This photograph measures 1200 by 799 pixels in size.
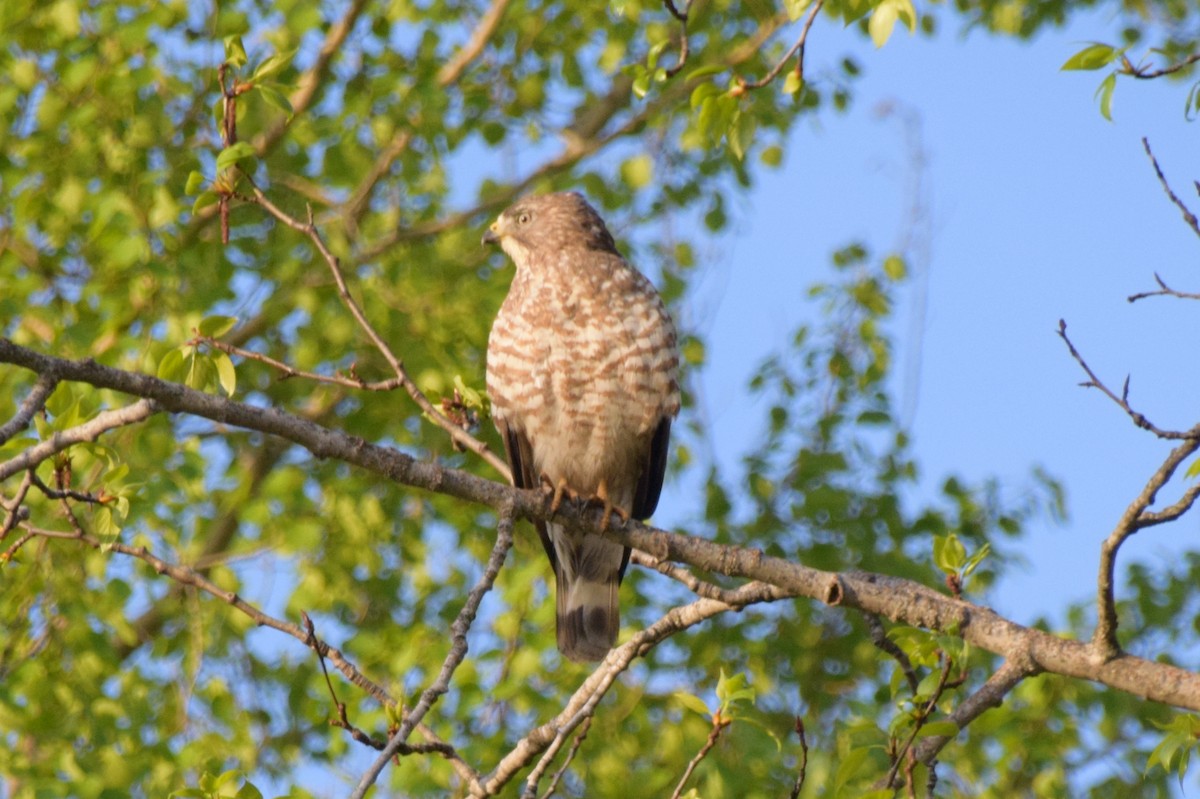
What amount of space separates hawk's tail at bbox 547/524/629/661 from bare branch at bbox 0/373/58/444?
2424 millimetres

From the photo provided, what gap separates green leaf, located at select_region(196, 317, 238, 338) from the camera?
3.07 m

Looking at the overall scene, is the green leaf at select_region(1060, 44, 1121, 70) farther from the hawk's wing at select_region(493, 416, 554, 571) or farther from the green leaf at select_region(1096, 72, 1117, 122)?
the hawk's wing at select_region(493, 416, 554, 571)

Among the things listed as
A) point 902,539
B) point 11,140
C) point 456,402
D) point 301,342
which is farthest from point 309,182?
point 456,402

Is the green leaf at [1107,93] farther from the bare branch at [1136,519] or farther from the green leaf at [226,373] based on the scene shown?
the green leaf at [226,373]

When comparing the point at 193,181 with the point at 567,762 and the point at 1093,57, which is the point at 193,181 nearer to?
the point at 567,762

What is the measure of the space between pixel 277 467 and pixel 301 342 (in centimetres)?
84

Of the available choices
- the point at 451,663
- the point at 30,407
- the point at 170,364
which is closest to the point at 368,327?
the point at 170,364

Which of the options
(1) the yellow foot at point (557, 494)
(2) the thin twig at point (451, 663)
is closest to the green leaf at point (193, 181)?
(2) the thin twig at point (451, 663)

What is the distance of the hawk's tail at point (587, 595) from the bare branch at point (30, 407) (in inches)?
95.4

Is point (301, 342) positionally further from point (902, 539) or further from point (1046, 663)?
point (1046, 663)

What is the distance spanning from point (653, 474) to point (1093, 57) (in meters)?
2.41

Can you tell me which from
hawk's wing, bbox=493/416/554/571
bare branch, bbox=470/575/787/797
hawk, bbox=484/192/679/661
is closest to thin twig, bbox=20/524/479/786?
bare branch, bbox=470/575/787/797

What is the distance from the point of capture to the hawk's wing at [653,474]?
4.71m

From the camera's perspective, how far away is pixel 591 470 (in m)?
4.62
